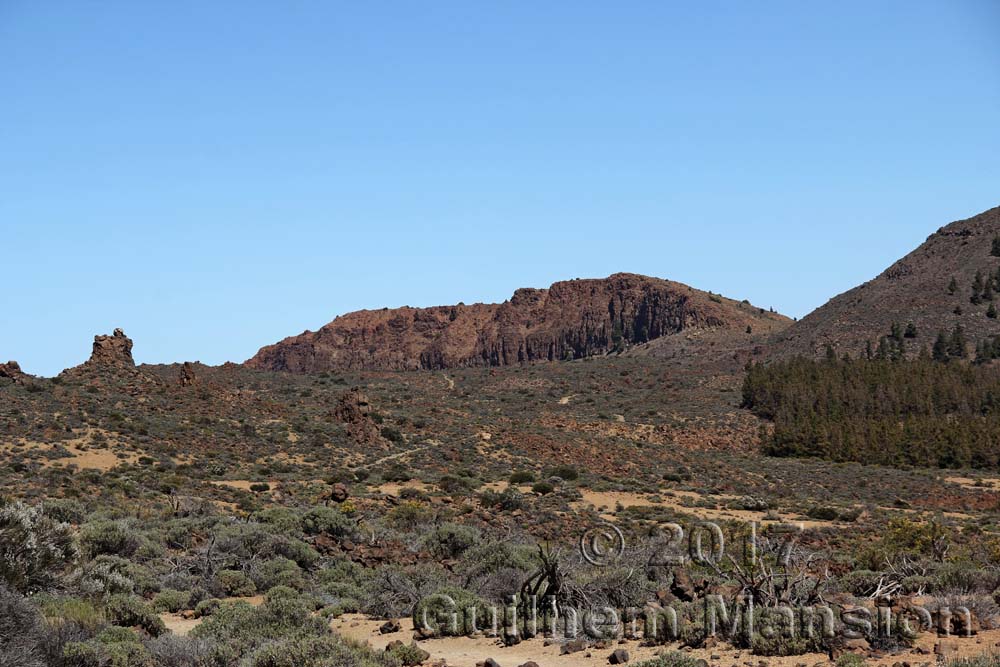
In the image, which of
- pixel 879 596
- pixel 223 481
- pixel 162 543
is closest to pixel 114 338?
pixel 223 481

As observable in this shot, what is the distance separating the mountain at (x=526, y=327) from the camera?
160 m

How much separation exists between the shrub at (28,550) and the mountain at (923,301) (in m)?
99.2

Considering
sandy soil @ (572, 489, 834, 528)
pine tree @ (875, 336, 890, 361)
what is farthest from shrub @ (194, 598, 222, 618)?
pine tree @ (875, 336, 890, 361)

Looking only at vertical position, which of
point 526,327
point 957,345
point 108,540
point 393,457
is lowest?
point 108,540

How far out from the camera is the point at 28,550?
1344cm

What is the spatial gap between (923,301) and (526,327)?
87618mm

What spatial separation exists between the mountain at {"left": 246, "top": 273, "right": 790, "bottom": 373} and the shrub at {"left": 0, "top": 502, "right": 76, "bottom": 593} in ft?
459

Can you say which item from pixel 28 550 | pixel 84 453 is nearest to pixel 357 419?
pixel 84 453

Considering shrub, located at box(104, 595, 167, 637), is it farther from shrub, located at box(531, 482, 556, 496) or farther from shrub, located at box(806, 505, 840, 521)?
shrub, located at box(806, 505, 840, 521)

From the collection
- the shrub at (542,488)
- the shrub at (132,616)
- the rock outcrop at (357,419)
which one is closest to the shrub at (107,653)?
the shrub at (132,616)

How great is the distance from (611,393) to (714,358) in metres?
29.4

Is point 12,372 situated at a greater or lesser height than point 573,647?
greater

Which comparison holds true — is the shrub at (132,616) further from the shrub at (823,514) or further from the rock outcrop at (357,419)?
the rock outcrop at (357,419)

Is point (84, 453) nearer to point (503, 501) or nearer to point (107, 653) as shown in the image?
point (503, 501)
